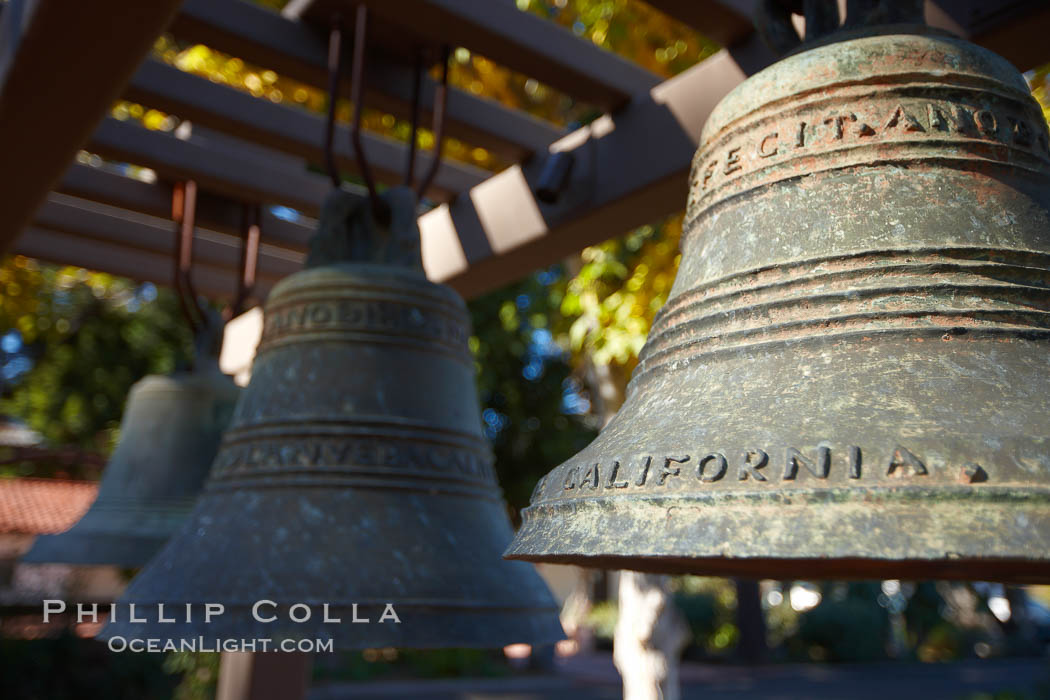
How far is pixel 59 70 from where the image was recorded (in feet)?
6.64

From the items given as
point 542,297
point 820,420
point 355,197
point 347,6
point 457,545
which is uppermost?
Result: point 542,297

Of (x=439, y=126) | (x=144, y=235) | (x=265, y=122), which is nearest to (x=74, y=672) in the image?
(x=144, y=235)

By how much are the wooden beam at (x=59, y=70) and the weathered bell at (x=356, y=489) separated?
0.55m

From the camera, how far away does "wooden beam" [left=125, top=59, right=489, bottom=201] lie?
270cm

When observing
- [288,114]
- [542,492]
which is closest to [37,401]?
[288,114]

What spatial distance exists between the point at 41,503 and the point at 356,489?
53.1ft

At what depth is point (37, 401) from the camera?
46.1 feet

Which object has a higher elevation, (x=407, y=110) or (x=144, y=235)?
(x=144, y=235)

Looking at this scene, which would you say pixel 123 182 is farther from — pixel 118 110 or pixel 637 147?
pixel 118 110

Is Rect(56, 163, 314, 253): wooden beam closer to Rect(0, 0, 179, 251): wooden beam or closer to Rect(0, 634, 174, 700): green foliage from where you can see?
Rect(0, 0, 179, 251): wooden beam

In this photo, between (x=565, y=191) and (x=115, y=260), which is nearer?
(x=565, y=191)

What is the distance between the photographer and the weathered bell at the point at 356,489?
1.56m

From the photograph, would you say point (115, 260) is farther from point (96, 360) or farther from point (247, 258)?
point (96, 360)

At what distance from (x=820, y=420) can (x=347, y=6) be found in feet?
6.08
